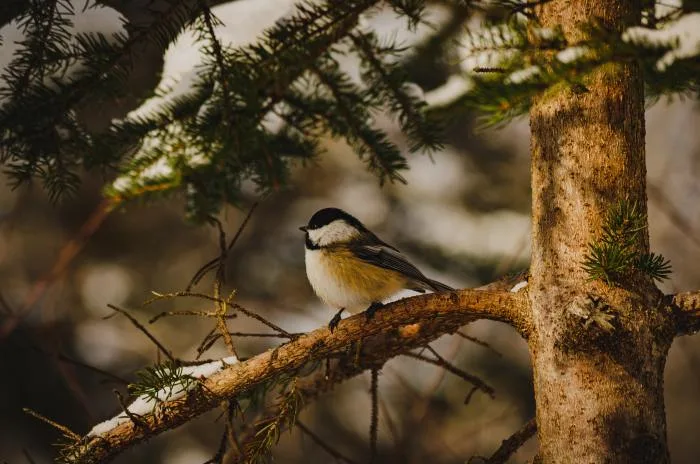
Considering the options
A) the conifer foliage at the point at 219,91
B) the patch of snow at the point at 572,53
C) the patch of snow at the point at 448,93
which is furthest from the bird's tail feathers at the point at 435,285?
the patch of snow at the point at 572,53

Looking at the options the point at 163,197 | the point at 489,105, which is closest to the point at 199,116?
the point at 163,197

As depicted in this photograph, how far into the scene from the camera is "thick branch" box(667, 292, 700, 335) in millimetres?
1919

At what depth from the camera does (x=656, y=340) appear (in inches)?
74.2

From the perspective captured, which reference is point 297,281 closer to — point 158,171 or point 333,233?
point 333,233

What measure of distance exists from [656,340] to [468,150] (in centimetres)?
515

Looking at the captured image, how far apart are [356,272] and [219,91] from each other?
1156 mm

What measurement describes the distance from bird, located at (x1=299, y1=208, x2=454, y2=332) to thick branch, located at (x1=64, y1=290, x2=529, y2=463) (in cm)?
82

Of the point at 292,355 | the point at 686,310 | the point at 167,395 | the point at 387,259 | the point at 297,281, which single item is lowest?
the point at 167,395

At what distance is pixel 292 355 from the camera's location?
214 centimetres

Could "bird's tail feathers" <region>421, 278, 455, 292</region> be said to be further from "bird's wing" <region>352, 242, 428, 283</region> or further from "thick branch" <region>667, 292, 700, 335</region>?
"thick branch" <region>667, 292, 700, 335</region>

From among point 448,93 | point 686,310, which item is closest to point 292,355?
point 686,310

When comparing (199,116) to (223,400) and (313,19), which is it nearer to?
(313,19)

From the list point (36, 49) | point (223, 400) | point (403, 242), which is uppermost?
point (403, 242)

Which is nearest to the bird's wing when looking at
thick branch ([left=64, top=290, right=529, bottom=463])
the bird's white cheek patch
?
the bird's white cheek patch
